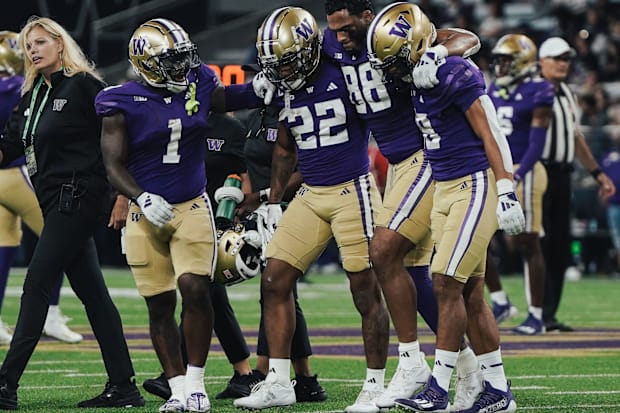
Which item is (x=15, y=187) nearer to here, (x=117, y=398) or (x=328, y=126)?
(x=117, y=398)

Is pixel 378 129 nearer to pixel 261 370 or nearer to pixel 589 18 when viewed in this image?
pixel 261 370

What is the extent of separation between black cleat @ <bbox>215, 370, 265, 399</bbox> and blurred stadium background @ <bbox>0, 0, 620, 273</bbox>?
9735mm

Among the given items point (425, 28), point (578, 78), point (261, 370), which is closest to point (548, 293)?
point (261, 370)

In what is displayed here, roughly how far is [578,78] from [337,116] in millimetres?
14870

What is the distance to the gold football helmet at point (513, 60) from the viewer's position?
10891mm

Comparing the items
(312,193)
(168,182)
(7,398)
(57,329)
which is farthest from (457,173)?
(57,329)

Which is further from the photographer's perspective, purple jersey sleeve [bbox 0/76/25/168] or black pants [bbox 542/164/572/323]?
black pants [bbox 542/164/572/323]

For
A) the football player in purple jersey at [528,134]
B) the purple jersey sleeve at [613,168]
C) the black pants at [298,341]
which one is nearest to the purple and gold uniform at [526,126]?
the football player in purple jersey at [528,134]

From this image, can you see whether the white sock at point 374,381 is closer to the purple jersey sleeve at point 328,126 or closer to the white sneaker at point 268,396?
the white sneaker at point 268,396

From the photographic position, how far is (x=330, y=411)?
21.1 ft

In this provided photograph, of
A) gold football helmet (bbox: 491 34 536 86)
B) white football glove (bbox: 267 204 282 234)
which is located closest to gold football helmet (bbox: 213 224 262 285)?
white football glove (bbox: 267 204 282 234)

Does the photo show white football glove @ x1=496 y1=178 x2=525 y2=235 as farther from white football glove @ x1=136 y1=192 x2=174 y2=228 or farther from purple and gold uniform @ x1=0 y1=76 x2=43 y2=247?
purple and gold uniform @ x1=0 y1=76 x2=43 y2=247

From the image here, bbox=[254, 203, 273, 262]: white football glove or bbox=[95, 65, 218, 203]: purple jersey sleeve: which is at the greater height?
bbox=[95, 65, 218, 203]: purple jersey sleeve

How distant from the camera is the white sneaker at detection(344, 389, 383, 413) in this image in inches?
244
